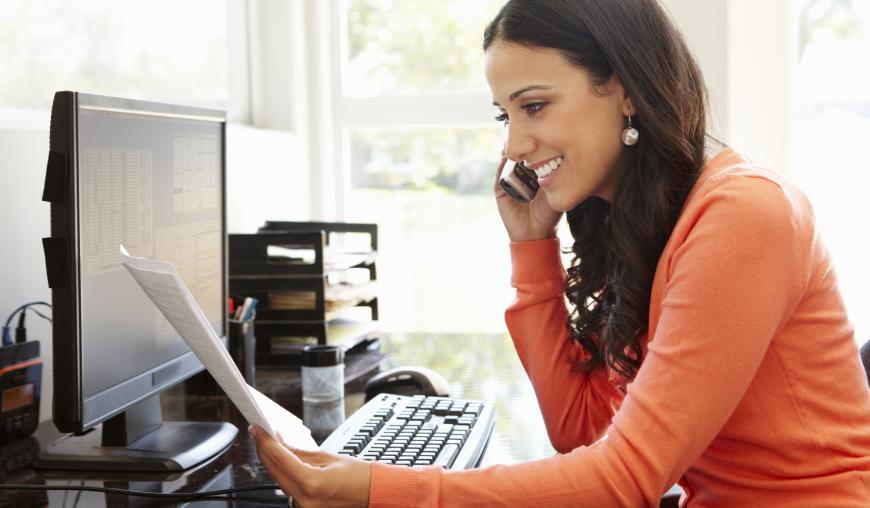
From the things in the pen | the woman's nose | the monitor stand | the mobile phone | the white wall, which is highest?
the white wall

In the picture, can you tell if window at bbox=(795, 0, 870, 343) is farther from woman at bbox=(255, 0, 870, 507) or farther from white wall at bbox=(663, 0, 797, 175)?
woman at bbox=(255, 0, 870, 507)

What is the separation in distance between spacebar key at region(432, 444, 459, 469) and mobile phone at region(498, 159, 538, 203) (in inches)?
17.6

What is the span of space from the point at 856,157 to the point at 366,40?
4.64 feet

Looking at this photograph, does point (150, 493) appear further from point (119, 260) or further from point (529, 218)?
point (529, 218)

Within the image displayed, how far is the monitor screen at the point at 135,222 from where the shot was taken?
108cm

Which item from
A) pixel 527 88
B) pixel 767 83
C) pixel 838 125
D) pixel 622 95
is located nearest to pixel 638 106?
pixel 622 95

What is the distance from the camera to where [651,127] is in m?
1.12

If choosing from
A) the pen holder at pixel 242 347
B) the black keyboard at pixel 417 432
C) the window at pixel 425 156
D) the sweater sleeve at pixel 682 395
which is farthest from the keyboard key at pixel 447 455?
the window at pixel 425 156

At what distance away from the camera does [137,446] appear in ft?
4.02

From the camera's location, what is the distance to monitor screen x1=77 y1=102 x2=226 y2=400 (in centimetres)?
108

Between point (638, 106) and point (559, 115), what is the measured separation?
0.09 m

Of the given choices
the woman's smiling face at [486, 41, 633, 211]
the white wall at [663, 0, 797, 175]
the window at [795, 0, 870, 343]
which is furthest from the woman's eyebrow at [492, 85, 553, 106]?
the window at [795, 0, 870, 343]

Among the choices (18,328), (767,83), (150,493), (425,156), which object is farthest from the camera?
(425,156)

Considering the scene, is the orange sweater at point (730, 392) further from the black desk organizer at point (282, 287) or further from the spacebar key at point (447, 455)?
the black desk organizer at point (282, 287)
